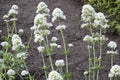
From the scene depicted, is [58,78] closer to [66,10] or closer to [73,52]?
[73,52]

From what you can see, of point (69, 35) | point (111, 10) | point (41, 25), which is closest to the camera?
point (41, 25)

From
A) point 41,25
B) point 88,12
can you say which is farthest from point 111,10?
point 41,25

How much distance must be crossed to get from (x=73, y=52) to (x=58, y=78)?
2103 millimetres

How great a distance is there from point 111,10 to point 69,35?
76 cm

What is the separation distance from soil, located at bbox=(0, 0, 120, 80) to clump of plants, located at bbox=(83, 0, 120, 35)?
0.46 feet

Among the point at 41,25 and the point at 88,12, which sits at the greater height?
the point at 88,12

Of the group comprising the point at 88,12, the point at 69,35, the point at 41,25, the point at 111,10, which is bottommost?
the point at 41,25

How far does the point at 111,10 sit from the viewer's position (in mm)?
5125

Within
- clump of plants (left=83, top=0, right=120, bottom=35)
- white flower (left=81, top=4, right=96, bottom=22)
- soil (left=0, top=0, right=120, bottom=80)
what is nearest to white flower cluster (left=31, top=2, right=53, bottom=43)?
white flower (left=81, top=4, right=96, bottom=22)

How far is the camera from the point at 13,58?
3758 millimetres

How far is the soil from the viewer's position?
4086mm

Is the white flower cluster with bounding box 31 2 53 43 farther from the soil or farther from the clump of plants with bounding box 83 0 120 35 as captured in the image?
the clump of plants with bounding box 83 0 120 35

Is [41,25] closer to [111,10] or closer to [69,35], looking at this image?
[69,35]

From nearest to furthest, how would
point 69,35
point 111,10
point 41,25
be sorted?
point 41,25 → point 69,35 → point 111,10
